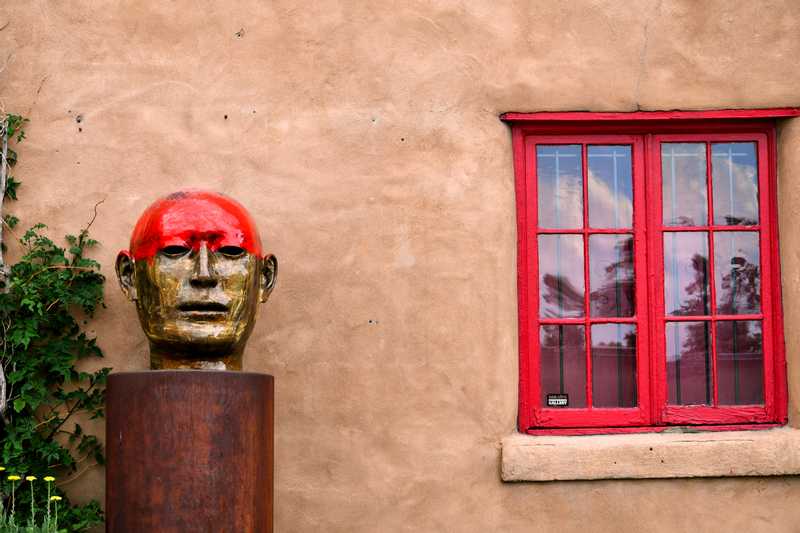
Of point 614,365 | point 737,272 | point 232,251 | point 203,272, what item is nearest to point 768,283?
point 737,272

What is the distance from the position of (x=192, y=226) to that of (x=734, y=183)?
2.93m

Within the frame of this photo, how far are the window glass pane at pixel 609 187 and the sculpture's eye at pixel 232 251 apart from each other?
203cm

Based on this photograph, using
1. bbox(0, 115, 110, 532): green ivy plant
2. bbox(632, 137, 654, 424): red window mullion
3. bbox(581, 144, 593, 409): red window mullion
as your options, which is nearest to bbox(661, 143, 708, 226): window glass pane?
bbox(632, 137, 654, 424): red window mullion

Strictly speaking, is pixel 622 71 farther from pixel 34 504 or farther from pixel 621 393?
pixel 34 504

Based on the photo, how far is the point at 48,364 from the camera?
5.04m

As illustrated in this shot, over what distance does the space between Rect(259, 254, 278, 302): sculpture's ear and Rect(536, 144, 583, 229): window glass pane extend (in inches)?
61.4

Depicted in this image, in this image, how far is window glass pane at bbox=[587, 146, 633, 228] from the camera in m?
5.38

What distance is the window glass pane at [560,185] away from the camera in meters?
5.38

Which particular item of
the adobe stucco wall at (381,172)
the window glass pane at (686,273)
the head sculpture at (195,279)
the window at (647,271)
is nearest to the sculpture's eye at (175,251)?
the head sculpture at (195,279)

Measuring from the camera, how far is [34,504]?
16.0 ft

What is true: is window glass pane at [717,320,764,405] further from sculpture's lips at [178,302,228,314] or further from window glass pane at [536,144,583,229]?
sculpture's lips at [178,302,228,314]

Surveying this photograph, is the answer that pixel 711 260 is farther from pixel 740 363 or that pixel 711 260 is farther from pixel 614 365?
pixel 614 365

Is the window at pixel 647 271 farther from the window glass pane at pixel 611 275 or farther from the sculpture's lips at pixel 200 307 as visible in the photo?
the sculpture's lips at pixel 200 307

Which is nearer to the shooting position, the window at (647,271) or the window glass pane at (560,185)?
the window at (647,271)
